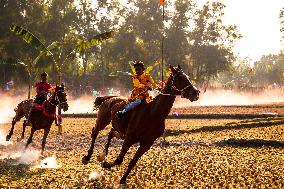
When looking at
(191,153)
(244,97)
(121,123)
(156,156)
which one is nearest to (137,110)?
(121,123)

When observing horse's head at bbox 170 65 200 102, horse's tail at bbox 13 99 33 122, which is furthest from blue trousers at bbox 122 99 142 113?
horse's tail at bbox 13 99 33 122

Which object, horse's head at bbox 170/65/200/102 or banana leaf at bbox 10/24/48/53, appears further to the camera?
banana leaf at bbox 10/24/48/53

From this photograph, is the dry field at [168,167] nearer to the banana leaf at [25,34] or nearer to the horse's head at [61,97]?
the horse's head at [61,97]

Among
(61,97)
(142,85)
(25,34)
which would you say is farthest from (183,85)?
(25,34)

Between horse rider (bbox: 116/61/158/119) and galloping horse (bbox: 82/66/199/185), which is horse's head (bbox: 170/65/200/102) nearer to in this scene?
galloping horse (bbox: 82/66/199/185)

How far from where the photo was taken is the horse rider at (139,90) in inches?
417

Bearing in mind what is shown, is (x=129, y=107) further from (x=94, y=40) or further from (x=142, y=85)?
(x=94, y=40)

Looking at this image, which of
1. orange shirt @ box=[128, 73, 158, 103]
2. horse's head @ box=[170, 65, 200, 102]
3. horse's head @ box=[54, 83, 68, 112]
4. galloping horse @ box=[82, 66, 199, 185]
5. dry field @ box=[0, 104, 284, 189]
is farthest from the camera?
horse's head @ box=[54, 83, 68, 112]

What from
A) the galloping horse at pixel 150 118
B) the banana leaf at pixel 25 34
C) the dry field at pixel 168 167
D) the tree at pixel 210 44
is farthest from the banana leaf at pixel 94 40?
the tree at pixel 210 44

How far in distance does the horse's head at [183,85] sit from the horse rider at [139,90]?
1.19m

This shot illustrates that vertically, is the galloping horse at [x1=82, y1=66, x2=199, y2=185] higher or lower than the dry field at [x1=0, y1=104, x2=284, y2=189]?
higher

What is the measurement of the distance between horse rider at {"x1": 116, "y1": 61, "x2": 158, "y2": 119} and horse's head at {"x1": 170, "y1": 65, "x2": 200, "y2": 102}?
1.19 metres

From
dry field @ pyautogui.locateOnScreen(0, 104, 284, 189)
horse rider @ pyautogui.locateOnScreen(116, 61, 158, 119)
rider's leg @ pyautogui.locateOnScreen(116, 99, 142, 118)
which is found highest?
horse rider @ pyautogui.locateOnScreen(116, 61, 158, 119)

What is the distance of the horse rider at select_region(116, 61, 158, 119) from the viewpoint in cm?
1059
